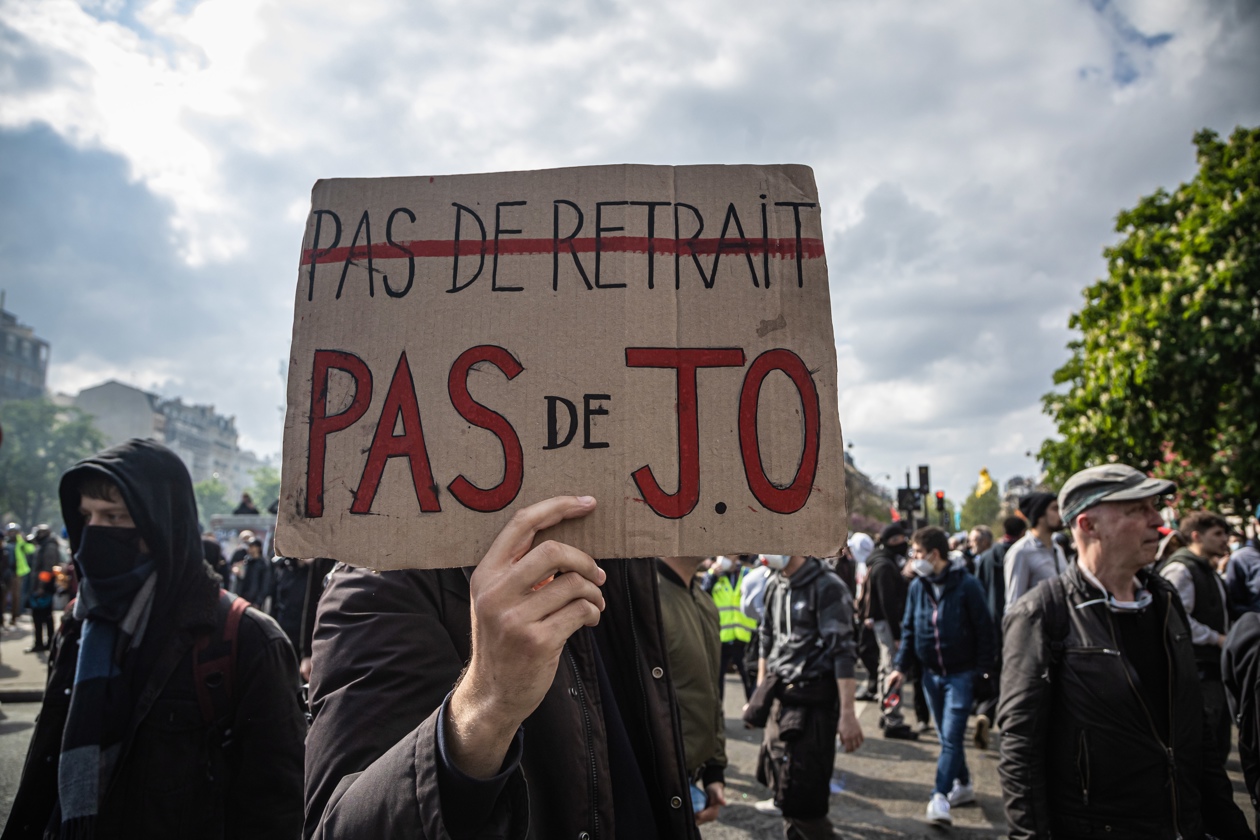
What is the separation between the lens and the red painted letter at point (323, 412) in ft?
4.34

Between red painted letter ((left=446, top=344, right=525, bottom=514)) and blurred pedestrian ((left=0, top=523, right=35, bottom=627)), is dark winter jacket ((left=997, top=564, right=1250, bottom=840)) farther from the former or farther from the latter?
blurred pedestrian ((left=0, top=523, right=35, bottom=627))

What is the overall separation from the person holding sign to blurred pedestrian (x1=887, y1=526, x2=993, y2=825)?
492cm

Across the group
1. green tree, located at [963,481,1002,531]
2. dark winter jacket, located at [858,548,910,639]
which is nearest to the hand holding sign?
dark winter jacket, located at [858,548,910,639]

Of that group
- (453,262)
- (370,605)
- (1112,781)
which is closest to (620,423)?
(453,262)

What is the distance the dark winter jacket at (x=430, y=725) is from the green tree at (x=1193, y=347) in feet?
54.1

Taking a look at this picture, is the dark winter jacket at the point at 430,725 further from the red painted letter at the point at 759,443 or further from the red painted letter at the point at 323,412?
the red painted letter at the point at 759,443

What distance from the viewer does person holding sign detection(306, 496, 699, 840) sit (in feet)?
3.65

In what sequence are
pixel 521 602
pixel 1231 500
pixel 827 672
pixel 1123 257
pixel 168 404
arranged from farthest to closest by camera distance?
pixel 168 404 < pixel 1123 257 < pixel 1231 500 < pixel 827 672 < pixel 521 602

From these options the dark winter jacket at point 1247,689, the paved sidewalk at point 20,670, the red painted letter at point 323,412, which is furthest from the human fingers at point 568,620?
the paved sidewalk at point 20,670

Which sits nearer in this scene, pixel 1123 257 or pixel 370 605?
pixel 370 605

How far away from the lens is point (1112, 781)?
9.07 ft

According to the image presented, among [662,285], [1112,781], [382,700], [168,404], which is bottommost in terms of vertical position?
[1112,781]

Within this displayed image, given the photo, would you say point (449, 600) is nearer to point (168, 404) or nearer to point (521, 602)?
point (521, 602)

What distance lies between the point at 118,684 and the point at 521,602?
1.90 meters
